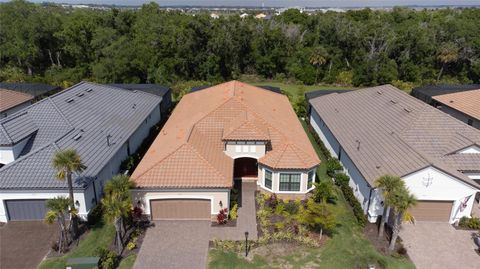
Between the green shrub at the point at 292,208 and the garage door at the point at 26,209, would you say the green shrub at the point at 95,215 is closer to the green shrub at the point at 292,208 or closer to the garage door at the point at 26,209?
the garage door at the point at 26,209

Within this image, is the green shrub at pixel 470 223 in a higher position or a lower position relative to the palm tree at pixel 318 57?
lower

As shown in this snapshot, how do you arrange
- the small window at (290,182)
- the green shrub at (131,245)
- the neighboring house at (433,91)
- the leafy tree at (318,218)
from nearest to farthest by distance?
1. the green shrub at (131,245)
2. the leafy tree at (318,218)
3. the small window at (290,182)
4. the neighboring house at (433,91)

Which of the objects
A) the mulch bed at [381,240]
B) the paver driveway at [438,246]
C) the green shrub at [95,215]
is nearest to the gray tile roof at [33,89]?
the green shrub at [95,215]

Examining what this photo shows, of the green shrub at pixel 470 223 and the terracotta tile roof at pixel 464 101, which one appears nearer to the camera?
the green shrub at pixel 470 223

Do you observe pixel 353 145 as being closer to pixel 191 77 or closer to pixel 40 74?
pixel 191 77

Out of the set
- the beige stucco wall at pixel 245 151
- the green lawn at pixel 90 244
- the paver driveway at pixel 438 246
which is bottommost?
the paver driveway at pixel 438 246

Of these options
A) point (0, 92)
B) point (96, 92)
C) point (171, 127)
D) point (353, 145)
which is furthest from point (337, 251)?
point (0, 92)

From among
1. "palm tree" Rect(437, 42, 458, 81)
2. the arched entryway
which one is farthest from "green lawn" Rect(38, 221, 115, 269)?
"palm tree" Rect(437, 42, 458, 81)

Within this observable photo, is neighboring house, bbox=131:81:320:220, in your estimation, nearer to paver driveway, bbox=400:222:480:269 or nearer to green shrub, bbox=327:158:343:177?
green shrub, bbox=327:158:343:177
